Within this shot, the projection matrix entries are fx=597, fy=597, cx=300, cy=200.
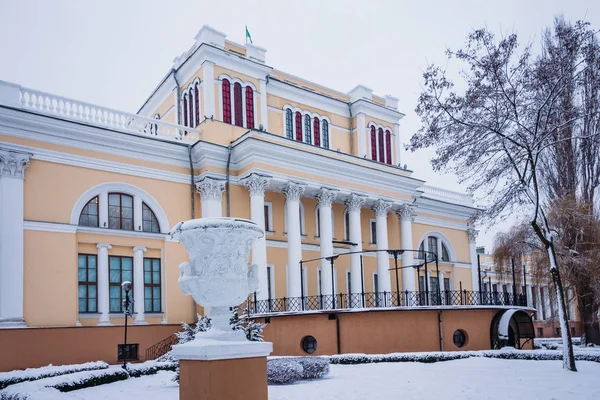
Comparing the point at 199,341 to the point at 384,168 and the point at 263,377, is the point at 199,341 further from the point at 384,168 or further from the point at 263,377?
the point at 384,168

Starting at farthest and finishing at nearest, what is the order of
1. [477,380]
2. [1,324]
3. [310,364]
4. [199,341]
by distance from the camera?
[1,324], [310,364], [477,380], [199,341]

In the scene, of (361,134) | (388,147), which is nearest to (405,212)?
(388,147)

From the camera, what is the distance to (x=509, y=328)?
22.4m

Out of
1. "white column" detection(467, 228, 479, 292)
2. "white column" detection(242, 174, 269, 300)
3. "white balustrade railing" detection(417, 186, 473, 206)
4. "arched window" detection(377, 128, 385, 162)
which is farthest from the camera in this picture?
"white column" detection(467, 228, 479, 292)

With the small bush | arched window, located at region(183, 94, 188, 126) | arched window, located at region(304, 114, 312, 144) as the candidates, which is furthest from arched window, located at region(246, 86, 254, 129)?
the small bush

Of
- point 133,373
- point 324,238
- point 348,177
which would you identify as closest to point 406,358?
point 133,373

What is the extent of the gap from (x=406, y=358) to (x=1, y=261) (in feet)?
47.3

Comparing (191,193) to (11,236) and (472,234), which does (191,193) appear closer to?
(11,236)

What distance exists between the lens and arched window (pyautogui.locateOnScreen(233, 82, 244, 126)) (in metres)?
29.2

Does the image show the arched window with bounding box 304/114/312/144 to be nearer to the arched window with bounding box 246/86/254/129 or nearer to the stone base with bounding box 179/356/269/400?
the arched window with bounding box 246/86/254/129

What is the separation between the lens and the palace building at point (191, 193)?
2228cm

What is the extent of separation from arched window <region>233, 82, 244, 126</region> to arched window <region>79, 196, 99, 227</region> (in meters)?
8.17

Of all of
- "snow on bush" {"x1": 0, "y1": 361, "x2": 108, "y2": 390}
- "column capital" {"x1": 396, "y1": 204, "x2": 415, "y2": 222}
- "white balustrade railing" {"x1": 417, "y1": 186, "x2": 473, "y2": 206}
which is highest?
"white balustrade railing" {"x1": 417, "y1": 186, "x2": 473, "y2": 206}

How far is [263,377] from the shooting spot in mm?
8914
